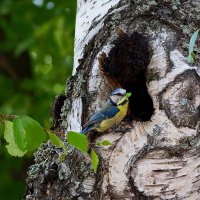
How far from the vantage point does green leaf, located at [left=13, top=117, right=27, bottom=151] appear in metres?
1.87

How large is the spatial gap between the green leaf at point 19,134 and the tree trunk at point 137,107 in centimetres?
36

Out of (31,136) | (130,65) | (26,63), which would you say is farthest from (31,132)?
(26,63)

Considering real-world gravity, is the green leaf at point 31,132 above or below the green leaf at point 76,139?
above

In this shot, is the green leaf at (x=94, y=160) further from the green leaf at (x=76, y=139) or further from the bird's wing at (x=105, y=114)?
the bird's wing at (x=105, y=114)

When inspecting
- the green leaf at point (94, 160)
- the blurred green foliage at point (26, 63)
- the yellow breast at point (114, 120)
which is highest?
the blurred green foliage at point (26, 63)

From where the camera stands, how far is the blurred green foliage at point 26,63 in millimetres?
4762

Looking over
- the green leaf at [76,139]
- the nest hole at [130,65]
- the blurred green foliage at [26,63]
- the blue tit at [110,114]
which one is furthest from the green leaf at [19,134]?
the blurred green foliage at [26,63]

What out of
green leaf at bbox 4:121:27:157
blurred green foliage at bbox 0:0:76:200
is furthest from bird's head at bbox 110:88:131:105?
blurred green foliage at bbox 0:0:76:200

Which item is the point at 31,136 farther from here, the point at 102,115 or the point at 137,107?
the point at 137,107

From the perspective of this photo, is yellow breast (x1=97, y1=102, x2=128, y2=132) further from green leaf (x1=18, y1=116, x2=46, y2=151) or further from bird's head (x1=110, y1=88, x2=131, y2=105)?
green leaf (x1=18, y1=116, x2=46, y2=151)

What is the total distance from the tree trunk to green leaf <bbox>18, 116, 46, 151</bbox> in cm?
31

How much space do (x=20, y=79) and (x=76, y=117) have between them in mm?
3278

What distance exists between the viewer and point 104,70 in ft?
7.43

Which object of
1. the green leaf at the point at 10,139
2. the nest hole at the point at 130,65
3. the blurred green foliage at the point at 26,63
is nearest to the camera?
the green leaf at the point at 10,139
